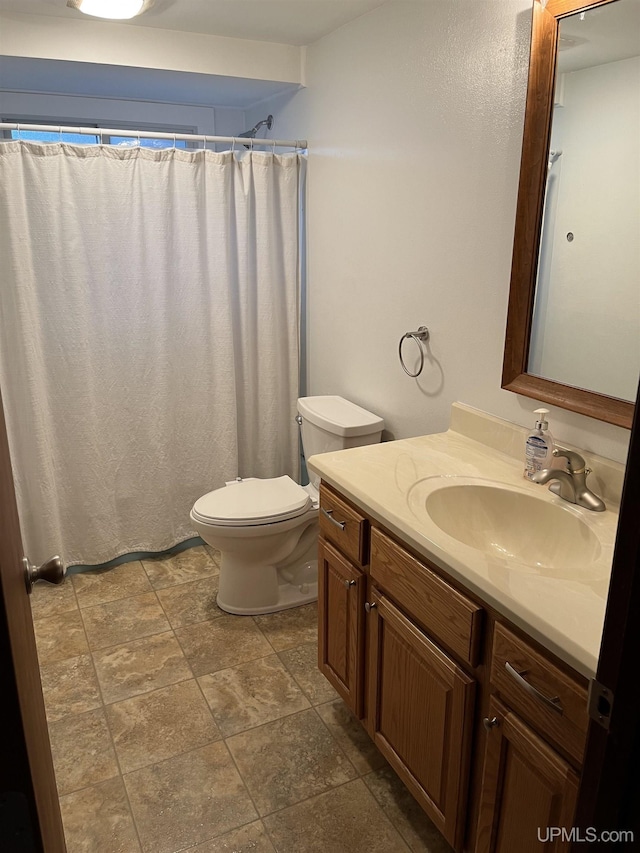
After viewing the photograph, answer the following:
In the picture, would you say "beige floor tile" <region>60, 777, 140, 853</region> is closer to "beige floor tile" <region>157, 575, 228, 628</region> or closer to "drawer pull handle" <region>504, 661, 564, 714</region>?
"beige floor tile" <region>157, 575, 228, 628</region>

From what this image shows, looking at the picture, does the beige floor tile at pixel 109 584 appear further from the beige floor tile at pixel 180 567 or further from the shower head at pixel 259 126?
the shower head at pixel 259 126

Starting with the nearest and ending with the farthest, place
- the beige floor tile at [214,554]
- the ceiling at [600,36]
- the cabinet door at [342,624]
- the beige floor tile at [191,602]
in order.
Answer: the ceiling at [600,36]
the cabinet door at [342,624]
the beige floor tile at [191,602]
the beige floor tile at [214,554]

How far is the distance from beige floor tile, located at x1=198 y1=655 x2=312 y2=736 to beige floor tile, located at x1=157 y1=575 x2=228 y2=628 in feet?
1.22

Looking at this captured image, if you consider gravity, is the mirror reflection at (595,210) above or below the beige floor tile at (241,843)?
above

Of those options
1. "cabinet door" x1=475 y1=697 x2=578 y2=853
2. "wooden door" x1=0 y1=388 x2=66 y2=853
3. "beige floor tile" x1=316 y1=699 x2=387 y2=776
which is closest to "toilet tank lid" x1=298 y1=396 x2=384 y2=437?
"beige floor tile" x1=316 y1=699 x2=387 y2=776

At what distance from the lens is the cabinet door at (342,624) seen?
1861 mm

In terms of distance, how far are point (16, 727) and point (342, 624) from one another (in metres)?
1.27

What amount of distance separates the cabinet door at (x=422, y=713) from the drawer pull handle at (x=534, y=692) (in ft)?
0.51

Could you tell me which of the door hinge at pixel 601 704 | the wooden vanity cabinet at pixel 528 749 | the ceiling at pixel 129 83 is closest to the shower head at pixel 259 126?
the ceiling at pixel 129 83

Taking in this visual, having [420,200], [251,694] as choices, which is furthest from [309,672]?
[420,200]

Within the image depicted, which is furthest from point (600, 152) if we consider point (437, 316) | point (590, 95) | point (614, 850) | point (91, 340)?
point (91, 340)

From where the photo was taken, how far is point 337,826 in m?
1.77

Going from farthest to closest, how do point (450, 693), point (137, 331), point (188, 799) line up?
1. point (137, 331)
2. point (188, 799)
3. point (450, 693)

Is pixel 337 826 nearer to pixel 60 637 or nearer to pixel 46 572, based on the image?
pixel 46 572
